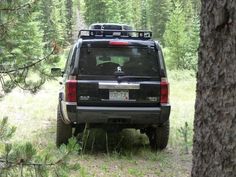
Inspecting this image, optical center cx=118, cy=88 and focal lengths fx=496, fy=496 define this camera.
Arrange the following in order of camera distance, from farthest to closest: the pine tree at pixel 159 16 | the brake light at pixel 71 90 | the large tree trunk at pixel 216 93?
the pine tree at pixel 159 16, the brake light at pixel 71 90, the large tree trunk at pixel 216 93

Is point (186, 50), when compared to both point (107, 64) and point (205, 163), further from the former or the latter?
point (205, 163)

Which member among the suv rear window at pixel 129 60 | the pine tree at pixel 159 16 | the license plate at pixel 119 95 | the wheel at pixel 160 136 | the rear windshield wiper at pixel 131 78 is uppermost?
the suv rear window at pixel 129 60

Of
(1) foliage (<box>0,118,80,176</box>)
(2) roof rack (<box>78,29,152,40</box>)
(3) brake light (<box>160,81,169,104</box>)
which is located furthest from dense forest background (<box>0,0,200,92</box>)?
(3) brake light (<box>160,81,169,104</box>)

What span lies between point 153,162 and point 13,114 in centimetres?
558

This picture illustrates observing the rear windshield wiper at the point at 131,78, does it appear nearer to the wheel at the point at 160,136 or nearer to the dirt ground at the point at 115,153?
the wheel at the point at 160,136

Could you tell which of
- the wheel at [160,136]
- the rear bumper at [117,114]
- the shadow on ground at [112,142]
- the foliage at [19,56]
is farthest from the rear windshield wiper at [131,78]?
the foliage at [19,56]

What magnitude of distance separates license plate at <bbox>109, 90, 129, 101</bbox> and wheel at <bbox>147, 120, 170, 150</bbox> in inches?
32.9

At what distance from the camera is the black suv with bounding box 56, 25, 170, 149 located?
24.9 ft

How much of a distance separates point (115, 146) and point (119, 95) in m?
1.42

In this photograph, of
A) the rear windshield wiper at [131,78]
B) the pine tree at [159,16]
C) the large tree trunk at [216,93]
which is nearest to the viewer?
the large tree trunk at [216,93]

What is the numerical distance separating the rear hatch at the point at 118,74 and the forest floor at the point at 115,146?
907mm

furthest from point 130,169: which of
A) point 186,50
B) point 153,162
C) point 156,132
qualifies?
point 186,50

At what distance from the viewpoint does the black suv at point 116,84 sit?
7598 mm

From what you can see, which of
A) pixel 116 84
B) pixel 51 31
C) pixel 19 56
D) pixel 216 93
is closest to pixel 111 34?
pixel 116 84
